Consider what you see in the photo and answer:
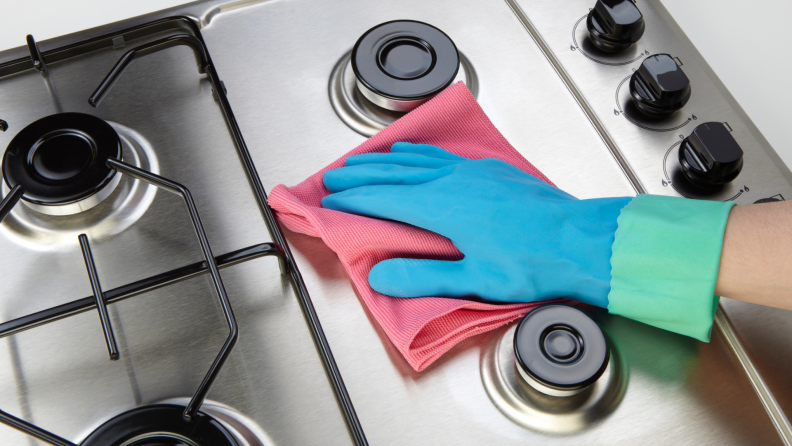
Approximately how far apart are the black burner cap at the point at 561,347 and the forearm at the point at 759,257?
141 millimetres

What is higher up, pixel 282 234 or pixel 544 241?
pixel 282 234

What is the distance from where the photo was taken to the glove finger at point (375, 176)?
0.63 meters

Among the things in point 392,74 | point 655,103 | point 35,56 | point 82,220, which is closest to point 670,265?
point 655,103

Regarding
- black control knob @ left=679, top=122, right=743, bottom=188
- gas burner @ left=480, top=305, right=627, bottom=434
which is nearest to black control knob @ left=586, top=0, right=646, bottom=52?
black control knob @ left=679, top=122, right=743, bottom=188

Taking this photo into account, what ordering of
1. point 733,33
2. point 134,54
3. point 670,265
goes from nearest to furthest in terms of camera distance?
point 670,265
point 134,54
point 733,33

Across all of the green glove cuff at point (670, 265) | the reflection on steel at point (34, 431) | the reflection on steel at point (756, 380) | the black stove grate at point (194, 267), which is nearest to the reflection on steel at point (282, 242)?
the black stove grate at point (194, 267)

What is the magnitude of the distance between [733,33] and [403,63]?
0.52 m

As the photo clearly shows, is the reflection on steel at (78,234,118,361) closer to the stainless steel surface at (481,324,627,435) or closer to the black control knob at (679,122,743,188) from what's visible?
the stainless steel surface at (481,324,627,435)

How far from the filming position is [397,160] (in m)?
0.66

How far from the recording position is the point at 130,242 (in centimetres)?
62

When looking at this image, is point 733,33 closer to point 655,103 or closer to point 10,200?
point 655,103

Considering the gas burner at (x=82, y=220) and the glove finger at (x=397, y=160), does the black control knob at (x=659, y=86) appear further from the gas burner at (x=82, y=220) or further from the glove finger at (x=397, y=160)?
the gas burner at (x=82, y=220)

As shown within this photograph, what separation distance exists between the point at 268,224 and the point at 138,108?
0.81 feet

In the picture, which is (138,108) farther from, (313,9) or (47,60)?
(313,9)
